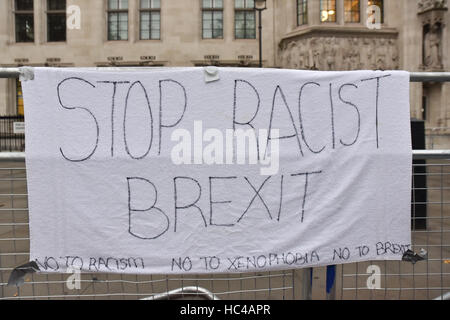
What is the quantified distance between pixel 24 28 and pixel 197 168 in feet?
85.4

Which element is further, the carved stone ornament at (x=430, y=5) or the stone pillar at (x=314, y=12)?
the carved stone ornament at (x=430, y=5)

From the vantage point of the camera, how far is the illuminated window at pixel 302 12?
19359mm

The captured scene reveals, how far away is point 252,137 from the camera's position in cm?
226

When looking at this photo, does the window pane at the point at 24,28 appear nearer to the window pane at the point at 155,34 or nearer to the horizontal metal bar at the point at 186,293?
the window pane at the point at 155,34

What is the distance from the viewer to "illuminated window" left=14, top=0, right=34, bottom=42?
2222cm

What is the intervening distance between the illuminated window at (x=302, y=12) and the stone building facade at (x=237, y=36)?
56 mm

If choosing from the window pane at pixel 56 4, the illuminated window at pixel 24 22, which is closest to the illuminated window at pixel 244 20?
the window pane at pixel 56 4

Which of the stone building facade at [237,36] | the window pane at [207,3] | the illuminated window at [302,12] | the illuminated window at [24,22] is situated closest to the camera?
the stone building facade at [237,36]

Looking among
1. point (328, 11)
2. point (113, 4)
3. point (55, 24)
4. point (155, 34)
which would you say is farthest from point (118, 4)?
point (328, 11)

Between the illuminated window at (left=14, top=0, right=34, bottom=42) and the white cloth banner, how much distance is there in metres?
24.8

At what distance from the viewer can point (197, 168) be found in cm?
223

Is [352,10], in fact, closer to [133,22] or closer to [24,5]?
[133,22]
